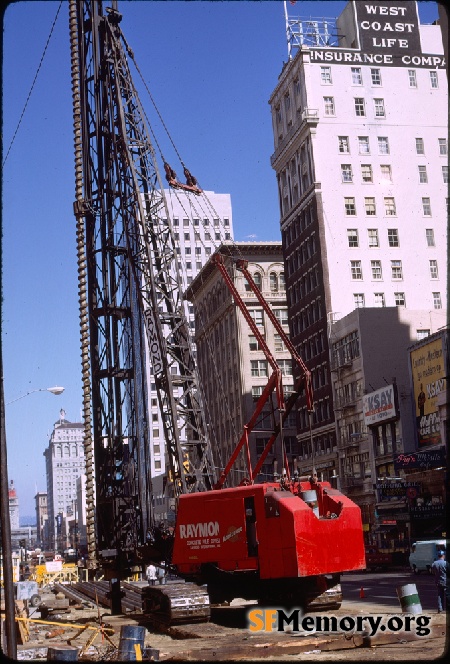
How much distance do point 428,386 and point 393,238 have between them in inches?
1133

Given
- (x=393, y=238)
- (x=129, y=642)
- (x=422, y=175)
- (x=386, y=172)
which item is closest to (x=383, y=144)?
(x=386, y=172)

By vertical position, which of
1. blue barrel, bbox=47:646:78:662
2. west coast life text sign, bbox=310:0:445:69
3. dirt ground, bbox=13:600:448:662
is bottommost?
dirt ground, bbox=13:600:448:662

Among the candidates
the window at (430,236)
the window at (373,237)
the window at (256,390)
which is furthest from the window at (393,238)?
the window at (256,390)

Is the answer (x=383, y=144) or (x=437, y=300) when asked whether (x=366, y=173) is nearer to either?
(x=383, y=144)

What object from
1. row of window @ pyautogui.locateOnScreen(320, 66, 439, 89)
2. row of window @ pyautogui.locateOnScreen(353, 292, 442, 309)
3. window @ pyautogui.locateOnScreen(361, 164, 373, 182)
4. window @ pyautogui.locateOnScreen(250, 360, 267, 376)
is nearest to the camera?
row of window @ pyautogui.locateOnScreen(353, 292, 442, 309)

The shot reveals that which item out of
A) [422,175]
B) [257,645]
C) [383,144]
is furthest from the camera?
[422,175]

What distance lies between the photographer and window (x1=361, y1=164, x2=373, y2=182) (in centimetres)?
10044

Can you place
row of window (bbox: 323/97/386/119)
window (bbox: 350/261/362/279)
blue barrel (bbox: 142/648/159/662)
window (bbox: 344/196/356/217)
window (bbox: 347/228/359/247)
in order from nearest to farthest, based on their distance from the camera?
1. blue barrel (bbox: 142/648/159/662)
2. window (bbox: 350/261/362/279)
3. window (bbox: 347/228/359/247)
4. window (bbox: 344/196/356/217)
5. row of window (bbox: 323/97/386/119)

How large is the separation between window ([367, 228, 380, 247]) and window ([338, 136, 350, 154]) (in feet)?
31.0

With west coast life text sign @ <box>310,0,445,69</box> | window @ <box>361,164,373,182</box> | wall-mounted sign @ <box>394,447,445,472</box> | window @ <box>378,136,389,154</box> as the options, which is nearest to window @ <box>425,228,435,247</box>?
window @ <box>361,164,373,182</box>

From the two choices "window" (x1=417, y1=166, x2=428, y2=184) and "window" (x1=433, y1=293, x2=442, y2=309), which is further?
"window" (x1=417, y1=166, x2=428, y2=184)

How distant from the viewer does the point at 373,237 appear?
98812 millimetres

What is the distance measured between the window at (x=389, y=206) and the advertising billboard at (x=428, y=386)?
85.8 feet

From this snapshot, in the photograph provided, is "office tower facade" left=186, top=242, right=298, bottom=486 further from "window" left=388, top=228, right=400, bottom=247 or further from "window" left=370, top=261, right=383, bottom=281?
A: "window" left=388, top=228, right=400, bottom=247
